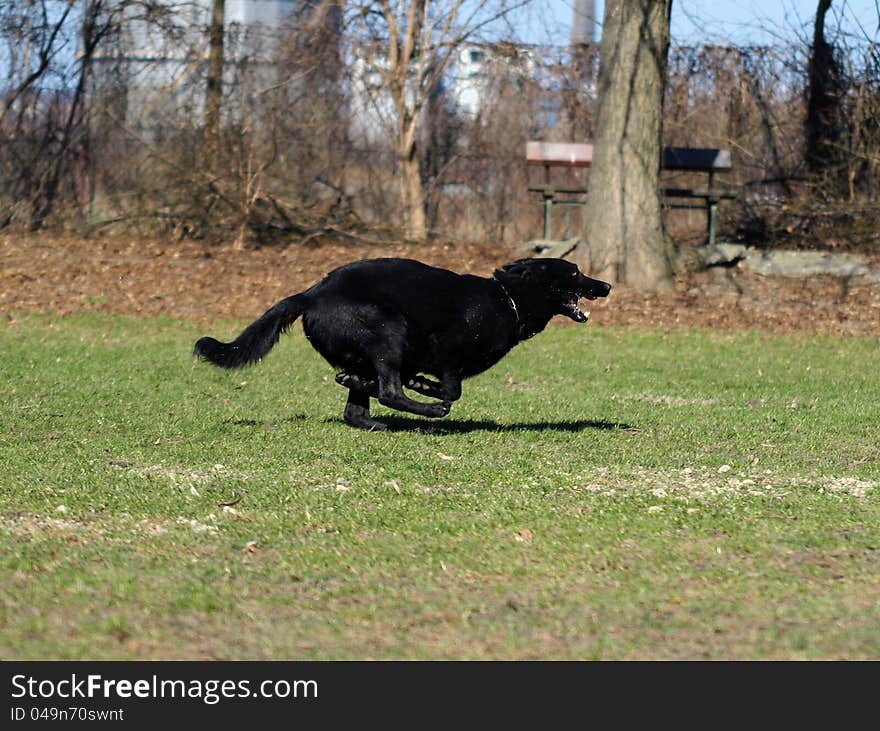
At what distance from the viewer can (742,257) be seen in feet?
63.4

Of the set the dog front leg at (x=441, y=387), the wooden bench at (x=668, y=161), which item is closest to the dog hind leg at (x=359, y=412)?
the dog front leg at (x=441, y=387)

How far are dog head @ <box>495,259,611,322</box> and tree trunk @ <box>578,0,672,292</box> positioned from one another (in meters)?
9.35

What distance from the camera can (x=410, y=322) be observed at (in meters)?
8.25

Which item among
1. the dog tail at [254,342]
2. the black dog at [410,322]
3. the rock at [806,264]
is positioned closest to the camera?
the black dog at [410,322]

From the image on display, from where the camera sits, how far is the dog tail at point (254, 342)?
829cm

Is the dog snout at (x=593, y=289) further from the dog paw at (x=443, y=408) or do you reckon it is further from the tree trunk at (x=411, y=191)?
the tree trunk at (x=411, y=191)

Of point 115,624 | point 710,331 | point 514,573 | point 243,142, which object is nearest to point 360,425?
point 514,573

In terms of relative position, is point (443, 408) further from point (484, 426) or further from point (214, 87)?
point (214, 87)

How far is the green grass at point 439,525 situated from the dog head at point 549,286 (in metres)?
0.93

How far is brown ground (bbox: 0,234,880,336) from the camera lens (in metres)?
16.9

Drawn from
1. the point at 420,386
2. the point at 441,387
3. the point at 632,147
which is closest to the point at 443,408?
the point at 441,387

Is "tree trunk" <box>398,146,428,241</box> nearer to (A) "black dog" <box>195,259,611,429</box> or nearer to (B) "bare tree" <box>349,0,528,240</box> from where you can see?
(B) "bare tree" <box>349,0,528,240</box>
